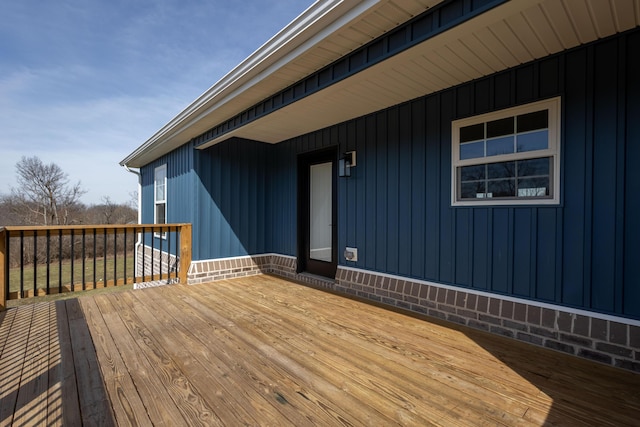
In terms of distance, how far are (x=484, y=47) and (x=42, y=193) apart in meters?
19.6

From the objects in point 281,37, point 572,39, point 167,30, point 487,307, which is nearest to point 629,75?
point 572,39

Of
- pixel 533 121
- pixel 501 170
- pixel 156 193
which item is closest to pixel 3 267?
pixel 156 193

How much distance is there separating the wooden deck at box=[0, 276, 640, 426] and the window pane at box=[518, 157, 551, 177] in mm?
1500

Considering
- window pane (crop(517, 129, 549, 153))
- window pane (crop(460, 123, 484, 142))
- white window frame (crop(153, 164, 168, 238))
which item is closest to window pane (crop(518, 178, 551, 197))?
window pane (crop(517, 129, 549, 153))

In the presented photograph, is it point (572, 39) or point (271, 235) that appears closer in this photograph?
point (572, 39)

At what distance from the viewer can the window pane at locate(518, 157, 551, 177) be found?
2.48 meters

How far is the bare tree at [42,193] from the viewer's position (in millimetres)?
14219

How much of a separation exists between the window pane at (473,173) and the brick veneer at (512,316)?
3.76 feet

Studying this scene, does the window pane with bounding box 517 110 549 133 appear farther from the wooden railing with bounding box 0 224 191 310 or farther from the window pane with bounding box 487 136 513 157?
the wooden railing with bounding box 0 224 191 310

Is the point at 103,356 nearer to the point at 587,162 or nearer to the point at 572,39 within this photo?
the point at 587,162

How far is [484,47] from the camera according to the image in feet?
7.48

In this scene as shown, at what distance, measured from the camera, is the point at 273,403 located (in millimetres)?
1692

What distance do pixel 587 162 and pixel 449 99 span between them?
4.47ft

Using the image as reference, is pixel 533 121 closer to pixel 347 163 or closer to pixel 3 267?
pixel 347 163
